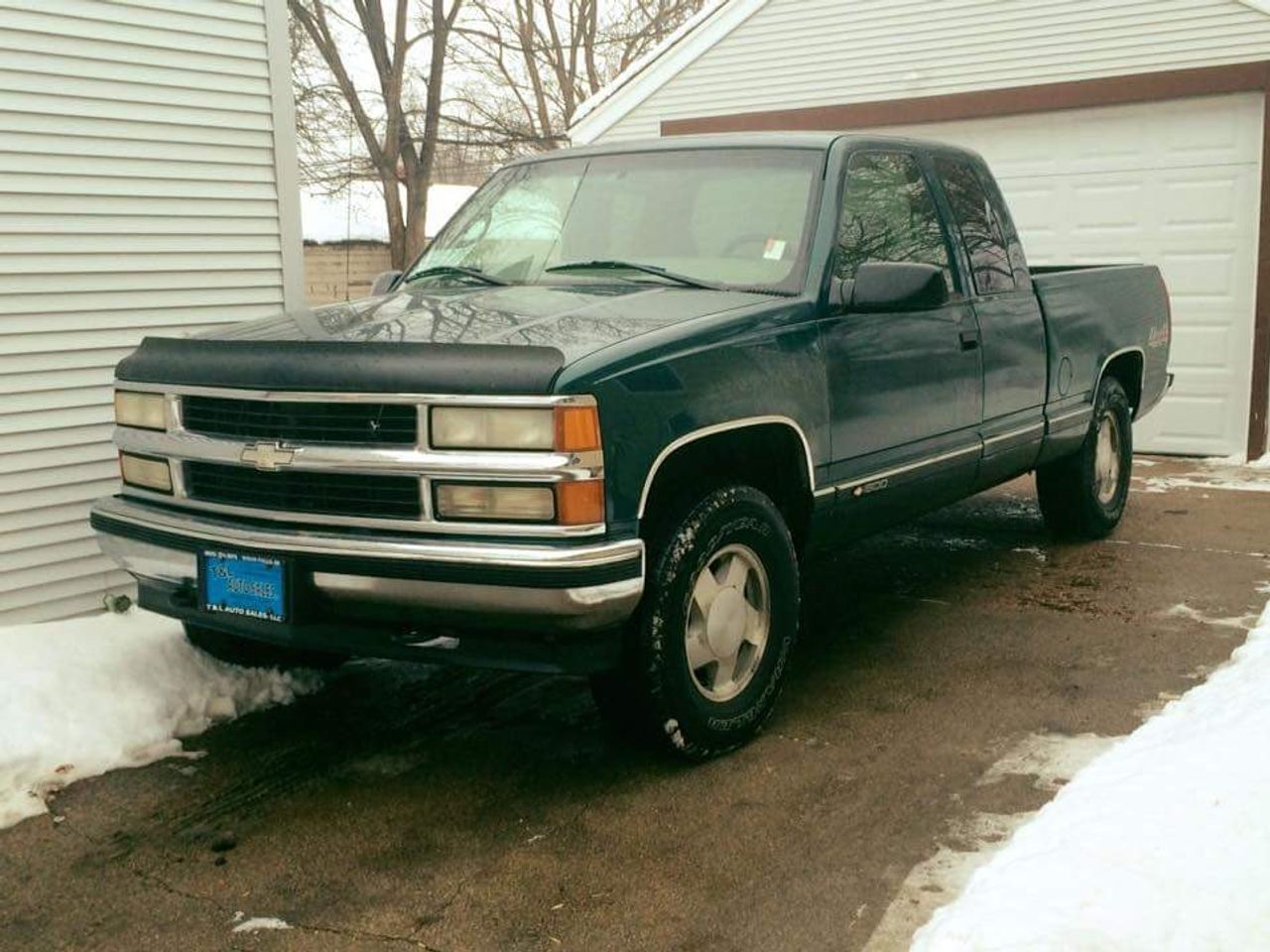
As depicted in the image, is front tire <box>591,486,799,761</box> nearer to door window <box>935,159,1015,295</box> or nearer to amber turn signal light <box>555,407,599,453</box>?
amber turn signal light <box>555,407,599,453</box>

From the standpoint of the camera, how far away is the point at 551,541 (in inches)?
134

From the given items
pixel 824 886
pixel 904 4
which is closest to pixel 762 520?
pixel 824 886

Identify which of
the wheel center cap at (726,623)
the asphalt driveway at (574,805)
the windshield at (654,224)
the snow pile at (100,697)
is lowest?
the asphalt driveway at (574,805)

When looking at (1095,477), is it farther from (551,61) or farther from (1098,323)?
(551,61)

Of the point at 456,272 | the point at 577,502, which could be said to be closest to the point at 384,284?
the point at 456,272

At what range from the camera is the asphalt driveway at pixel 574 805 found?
3.16 m

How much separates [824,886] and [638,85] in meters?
11.1

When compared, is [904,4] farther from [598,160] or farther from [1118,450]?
[598,160]

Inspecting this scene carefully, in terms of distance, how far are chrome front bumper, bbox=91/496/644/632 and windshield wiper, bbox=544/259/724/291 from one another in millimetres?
1238

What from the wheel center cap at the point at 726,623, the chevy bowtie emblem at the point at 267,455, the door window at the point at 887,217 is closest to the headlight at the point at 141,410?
the chevy bowtie emblem at the point at 267,455

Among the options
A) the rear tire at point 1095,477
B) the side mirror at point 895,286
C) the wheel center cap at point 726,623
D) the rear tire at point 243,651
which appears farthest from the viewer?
the rear tire at point 1095,477

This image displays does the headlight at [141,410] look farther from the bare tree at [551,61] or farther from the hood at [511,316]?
the bare tree at [551,61]

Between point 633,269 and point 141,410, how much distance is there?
5.54 feet

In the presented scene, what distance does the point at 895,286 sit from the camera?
442 centimetres
